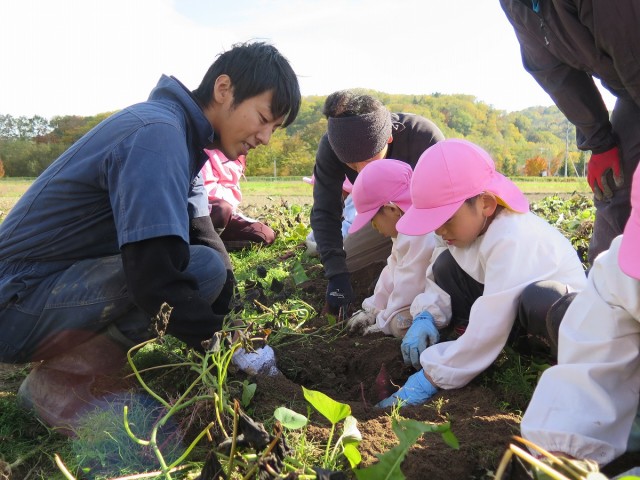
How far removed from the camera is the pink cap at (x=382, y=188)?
2.60 meters

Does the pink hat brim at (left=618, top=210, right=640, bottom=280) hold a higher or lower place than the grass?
higher

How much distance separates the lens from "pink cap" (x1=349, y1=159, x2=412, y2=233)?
2.60 m

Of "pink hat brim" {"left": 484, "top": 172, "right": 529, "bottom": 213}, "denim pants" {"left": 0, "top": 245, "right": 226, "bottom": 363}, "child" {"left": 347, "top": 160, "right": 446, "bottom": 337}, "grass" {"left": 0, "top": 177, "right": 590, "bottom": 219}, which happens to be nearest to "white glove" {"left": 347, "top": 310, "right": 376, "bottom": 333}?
"child" {"left": 347, "top": 160, "right": 446, "bottom": 337}

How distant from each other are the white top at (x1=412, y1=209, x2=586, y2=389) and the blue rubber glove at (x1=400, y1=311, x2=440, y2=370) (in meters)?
0.14

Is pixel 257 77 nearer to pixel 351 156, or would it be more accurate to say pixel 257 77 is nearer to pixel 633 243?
pixel 351 156

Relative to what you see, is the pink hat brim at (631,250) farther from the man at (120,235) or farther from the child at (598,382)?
the man at (120,235)

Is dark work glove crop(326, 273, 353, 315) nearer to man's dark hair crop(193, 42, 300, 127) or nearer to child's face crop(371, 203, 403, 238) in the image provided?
child's face crop(371, 203, 403, 238)

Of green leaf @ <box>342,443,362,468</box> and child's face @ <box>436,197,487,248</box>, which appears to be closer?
green leaf @ <box>342,443,362,468</box>

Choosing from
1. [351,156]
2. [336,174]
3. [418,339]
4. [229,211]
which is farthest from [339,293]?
[229,211]

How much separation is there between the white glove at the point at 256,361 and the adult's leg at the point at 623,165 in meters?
1.72

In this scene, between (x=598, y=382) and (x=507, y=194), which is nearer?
(x=598, y=382)

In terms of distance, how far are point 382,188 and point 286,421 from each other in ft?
5.14

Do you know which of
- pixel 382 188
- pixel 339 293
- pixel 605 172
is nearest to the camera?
pixel 382 188

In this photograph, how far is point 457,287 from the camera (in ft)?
7.87
